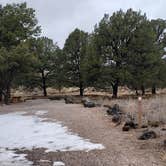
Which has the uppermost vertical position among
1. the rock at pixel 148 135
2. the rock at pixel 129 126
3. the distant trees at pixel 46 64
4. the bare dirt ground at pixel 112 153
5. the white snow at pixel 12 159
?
the distant trees at pixel 46 64

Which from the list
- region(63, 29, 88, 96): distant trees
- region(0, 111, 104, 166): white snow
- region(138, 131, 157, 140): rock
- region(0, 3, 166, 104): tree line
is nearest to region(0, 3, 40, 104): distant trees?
region(0, 3, 166, 104): tree line

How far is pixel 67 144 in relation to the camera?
43.0ft

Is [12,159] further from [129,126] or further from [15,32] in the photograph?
[15,32]

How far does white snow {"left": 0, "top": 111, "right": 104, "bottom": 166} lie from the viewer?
40.8ft

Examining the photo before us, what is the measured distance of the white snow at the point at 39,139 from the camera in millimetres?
12443

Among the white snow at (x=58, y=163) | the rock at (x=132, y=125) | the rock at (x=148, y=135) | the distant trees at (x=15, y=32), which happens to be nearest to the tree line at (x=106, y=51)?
the distant trees at (x=15, y=32)

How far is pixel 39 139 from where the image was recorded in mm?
Result: 14398

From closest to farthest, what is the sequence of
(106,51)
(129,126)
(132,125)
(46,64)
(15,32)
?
(129,126) < (132,125) < (15,32) < (106,51) < (46,64)

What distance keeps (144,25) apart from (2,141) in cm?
3354

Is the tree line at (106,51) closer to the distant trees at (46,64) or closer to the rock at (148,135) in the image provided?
the distant trees at (46,64)

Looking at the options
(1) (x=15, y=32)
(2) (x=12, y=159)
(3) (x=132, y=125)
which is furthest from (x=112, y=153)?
(1) (x=15, y=32)

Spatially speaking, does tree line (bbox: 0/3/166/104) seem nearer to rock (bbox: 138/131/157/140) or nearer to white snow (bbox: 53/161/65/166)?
rock (bbox: 138/131/157/140)

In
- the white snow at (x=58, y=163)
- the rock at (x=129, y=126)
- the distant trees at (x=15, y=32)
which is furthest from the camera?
the distant trees at (x=15, y=32)

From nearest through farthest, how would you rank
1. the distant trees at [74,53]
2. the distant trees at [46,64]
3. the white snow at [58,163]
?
1. the white snow at [58,163]
2. the distant trees at [74,53]
3. the distant trees at [46,64]
